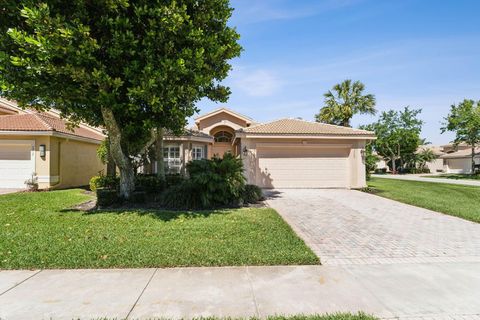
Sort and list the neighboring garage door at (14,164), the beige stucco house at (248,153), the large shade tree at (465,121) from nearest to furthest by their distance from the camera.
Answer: the beige stucco house at (248,153) < the neighboring garage door at (14,164) < the large shade tree at (465,121)

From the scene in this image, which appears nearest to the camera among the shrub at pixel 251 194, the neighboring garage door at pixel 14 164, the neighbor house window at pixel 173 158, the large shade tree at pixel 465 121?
the shrub at pixel 251 194

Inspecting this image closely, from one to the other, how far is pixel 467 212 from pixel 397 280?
6760 millimetres

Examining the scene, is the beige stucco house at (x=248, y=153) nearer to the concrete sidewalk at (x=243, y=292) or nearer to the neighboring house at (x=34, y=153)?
the neighboring house at (x=34, y=153)

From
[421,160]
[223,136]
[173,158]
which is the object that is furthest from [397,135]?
[173,158]

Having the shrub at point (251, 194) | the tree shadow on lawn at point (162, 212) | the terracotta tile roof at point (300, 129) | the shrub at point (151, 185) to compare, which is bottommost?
the tree shadow on lawn at point (162, 212)

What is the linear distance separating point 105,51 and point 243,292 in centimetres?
688

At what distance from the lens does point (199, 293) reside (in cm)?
326

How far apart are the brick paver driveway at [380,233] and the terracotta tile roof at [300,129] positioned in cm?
560

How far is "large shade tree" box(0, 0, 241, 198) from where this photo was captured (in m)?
5.89

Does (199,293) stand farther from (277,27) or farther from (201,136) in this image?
(201,136)

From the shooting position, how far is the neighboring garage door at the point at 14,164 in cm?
1298

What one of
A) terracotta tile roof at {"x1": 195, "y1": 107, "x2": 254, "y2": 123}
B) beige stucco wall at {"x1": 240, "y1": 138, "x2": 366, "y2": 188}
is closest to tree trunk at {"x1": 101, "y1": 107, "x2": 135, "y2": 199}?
beige stucco wall at {"x1": 240, "y1": 138, "x2": 366, "y2": 188}

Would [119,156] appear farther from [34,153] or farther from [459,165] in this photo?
[459,165]

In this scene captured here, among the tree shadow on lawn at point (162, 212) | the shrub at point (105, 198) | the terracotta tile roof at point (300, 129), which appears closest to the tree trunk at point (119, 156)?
the shrub at point (105, 198)
